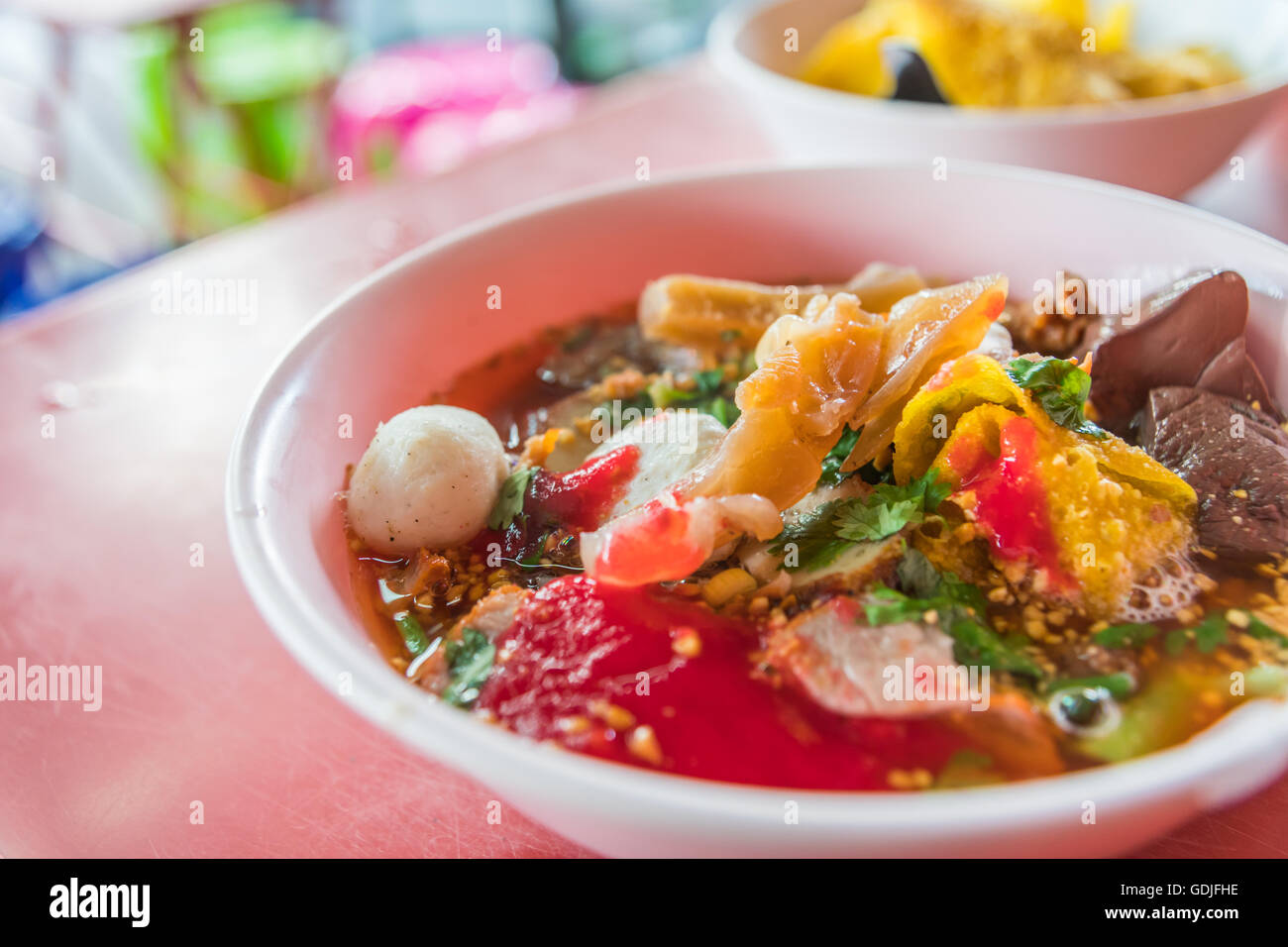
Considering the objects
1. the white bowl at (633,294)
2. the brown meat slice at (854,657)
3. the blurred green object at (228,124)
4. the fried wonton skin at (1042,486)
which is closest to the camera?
the white bowl at (633,294)

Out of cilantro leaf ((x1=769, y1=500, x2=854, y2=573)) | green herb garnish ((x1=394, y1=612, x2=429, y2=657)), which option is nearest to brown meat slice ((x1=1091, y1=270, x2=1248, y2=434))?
cilantro leaf ((x1=769, y1=500, x2=854, y2=573))

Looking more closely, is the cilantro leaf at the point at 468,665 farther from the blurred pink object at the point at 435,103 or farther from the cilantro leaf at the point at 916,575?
the blurred pink object at the point at 435,103

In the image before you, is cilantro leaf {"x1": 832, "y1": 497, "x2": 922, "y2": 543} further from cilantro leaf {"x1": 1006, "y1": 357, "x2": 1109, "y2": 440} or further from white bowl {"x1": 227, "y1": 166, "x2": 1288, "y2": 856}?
white bowl {"x1": 227, "y1": 166, "x2": 1288, "y2": 856}

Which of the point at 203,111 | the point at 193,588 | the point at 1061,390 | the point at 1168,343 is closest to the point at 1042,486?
the point at 1061,390

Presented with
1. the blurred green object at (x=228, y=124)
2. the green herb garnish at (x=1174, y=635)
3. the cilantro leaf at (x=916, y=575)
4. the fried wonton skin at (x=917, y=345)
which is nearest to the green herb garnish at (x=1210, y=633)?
the green herb garnish at (x=1174, y=635)

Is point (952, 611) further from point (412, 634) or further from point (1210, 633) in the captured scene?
point (412, 634)
